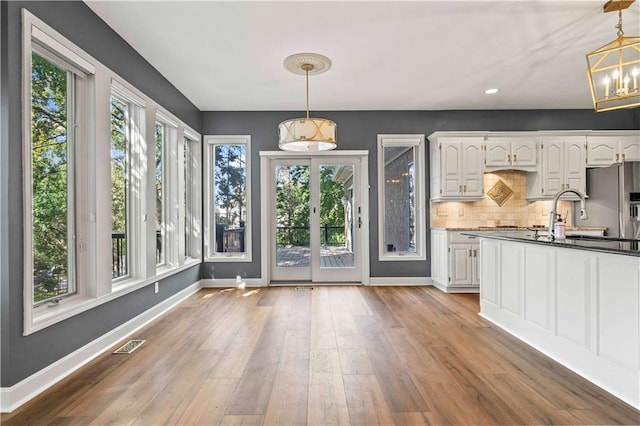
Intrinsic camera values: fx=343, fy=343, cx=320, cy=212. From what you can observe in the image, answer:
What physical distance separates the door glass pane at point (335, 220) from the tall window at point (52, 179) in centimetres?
351

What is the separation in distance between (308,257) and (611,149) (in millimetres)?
4932

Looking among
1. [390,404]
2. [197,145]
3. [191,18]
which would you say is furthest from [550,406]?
[197,145]

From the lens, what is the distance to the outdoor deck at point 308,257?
5613mm

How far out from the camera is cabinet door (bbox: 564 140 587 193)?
17.0 feet

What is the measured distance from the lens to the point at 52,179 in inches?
100

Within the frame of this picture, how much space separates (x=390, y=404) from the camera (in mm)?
2035

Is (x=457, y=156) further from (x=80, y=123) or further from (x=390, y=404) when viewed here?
(x=80, y=123)

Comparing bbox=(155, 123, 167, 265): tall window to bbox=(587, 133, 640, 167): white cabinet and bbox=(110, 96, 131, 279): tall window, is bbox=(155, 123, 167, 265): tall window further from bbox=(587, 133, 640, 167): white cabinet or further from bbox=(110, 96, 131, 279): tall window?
bbox=(587, 133, 640, 167): white cabinet

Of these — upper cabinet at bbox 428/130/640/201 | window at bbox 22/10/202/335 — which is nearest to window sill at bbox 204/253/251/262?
window at bbox 22/10/202/335

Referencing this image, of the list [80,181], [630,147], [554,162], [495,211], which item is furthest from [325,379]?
[630,147]

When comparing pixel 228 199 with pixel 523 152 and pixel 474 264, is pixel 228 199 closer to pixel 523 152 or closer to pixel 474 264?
pixel 474 264

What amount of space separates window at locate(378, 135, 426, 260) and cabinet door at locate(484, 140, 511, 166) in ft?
3.17

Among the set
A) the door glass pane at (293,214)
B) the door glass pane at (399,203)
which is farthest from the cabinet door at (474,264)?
the door glass pane at (293,214)

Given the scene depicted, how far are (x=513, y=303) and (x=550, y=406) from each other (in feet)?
4.26
